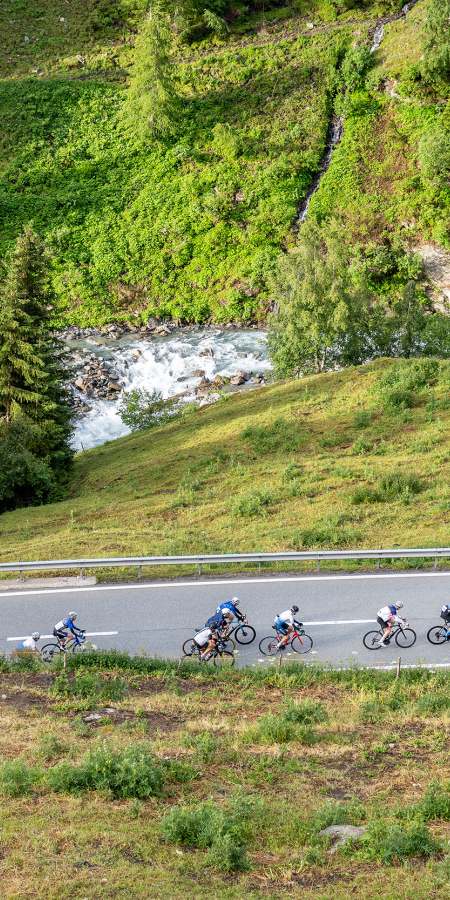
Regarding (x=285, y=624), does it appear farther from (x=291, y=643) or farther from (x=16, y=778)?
(x=16, y=778)

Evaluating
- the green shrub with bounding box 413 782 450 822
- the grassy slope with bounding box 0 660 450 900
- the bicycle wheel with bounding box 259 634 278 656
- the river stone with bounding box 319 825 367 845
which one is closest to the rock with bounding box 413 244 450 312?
the bicycle wheel with bounding box 259 634 278 656

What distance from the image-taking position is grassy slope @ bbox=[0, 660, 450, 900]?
8.77 m

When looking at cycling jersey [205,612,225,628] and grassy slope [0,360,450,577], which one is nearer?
cycling jersey [205,612,225,628]

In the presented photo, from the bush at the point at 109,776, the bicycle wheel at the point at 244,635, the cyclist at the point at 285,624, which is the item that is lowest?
the bush at the point at 109,776

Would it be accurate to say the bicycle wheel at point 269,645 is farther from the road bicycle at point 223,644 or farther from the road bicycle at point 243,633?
the road bicycle at point 223,644

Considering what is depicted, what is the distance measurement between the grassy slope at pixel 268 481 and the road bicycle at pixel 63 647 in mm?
5358

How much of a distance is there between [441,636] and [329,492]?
336 inches

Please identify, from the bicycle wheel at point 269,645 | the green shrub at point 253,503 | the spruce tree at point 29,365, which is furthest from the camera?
the spruce tree at point 29,365

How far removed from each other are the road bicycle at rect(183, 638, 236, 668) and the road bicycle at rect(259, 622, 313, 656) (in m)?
0.78

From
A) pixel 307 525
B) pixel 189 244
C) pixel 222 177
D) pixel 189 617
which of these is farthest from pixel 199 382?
pixel 189 617

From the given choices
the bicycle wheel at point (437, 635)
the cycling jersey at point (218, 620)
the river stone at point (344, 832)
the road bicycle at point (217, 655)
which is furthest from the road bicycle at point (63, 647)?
the river stone at point (344, 832)

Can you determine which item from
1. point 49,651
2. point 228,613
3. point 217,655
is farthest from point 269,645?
point 49,651

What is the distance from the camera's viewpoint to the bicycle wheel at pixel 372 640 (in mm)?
16531

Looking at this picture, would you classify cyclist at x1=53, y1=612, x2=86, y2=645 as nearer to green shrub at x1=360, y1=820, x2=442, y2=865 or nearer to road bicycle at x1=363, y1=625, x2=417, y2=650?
road bicycle at x1=363, y1=625, x2=417, y2=650
